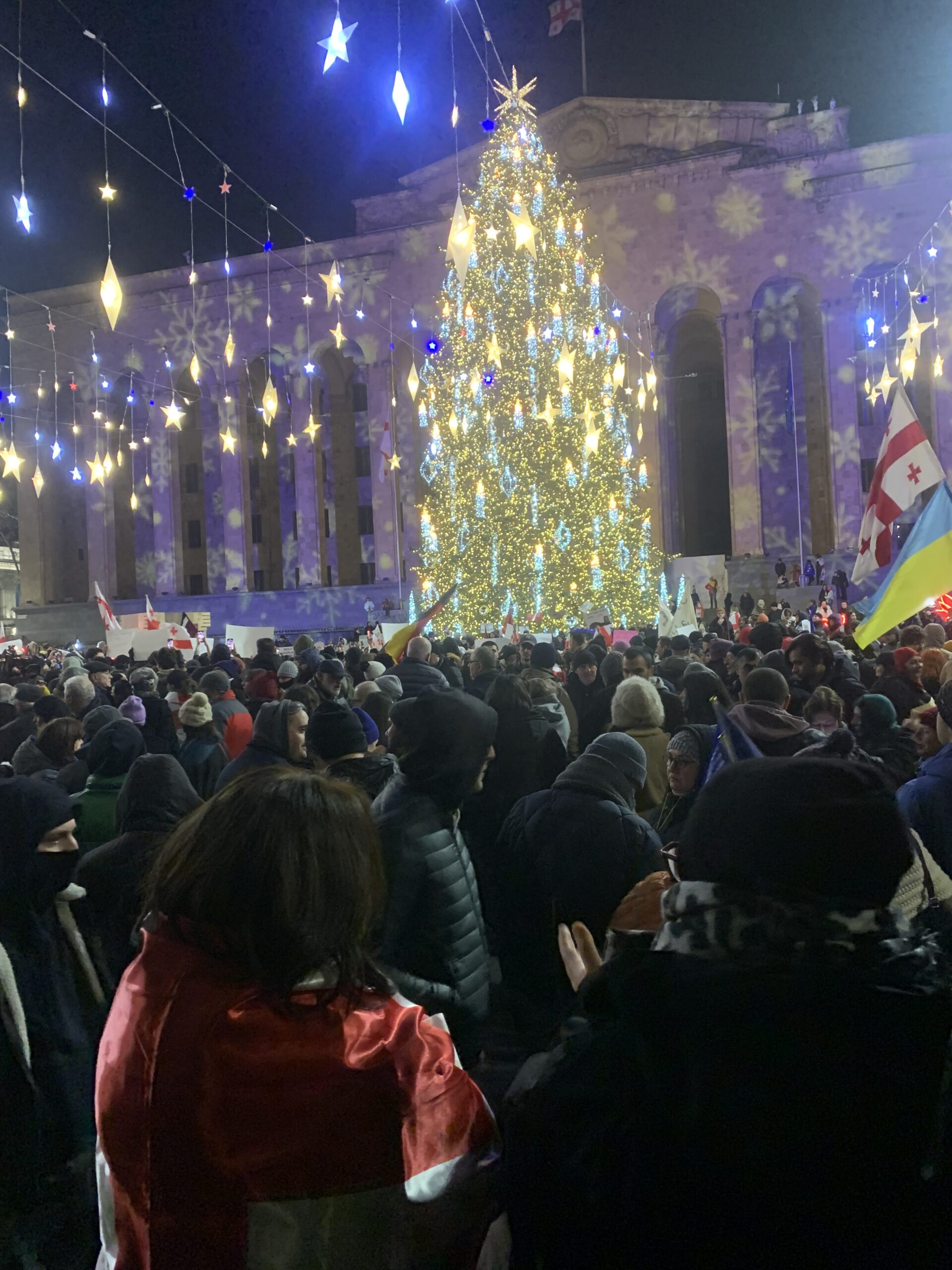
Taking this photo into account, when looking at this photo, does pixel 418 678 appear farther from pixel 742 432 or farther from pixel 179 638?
pixel 742 432

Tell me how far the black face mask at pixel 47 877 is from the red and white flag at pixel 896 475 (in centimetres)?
689

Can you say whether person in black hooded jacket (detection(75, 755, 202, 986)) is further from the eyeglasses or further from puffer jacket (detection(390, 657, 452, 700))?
puffer jacket (detection(390, 657, 452, 700))

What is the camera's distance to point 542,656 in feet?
22.6

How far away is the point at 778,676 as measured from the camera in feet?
13.1

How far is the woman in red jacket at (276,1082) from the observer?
1.28 meters

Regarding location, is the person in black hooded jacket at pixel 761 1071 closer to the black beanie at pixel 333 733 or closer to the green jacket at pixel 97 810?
the black beanie at pixel 333 733

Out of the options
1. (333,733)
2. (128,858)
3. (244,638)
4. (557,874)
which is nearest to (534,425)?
(244,638)

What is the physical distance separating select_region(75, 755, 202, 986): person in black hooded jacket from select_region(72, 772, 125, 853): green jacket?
68cm

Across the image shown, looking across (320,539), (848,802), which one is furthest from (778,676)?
(320,539)

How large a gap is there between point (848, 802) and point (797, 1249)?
526mm

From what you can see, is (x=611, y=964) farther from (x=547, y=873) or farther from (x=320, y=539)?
(x=320, y=539)

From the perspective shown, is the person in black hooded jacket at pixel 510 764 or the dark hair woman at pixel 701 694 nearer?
the person in black hooded jacket at pixel 510 764

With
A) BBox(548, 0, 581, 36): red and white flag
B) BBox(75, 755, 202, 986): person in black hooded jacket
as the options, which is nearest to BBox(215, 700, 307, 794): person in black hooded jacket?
BBox(75, 755, 202, 986): person in black hooded jacket

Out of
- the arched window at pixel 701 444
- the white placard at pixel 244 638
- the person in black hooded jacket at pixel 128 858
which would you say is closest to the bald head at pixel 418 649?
the person in black hooded jacket at pixel 128 858
